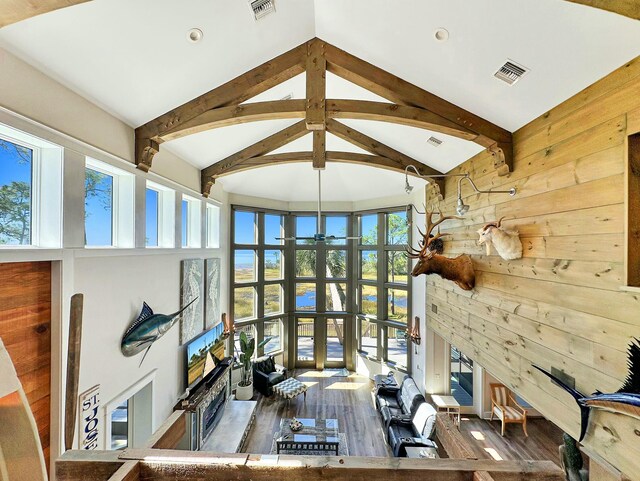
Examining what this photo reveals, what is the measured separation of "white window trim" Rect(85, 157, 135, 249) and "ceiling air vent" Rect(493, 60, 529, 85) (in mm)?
4079

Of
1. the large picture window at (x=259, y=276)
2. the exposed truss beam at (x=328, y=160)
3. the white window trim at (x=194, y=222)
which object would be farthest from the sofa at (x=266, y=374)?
the exposed truss beam at (x=328, y=160)

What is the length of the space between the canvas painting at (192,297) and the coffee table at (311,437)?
2433 millimetres

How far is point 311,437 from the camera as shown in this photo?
5344 millimetres

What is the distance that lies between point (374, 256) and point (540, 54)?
21.1 feet

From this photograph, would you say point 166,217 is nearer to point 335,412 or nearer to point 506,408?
point 335,412

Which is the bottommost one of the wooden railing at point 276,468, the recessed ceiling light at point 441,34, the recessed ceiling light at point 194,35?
the wooden railing at point 276,468

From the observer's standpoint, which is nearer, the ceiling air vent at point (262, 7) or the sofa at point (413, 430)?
the ceiling air vent at point (262, 7)

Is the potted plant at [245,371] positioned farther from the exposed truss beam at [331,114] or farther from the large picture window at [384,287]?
the exposed truss beam at [331,114]

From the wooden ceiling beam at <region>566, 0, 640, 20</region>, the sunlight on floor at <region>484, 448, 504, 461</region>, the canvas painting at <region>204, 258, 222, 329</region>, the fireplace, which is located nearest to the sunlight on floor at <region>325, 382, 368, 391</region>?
the fireplace

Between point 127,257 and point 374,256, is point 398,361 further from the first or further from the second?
point 127,257

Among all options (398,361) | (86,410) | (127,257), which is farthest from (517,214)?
(398,361)

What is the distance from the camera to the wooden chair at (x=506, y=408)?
600 cm

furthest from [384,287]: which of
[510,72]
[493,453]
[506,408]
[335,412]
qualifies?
[510,72]

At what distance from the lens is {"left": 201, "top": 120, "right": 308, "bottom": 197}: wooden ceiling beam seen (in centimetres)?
525
